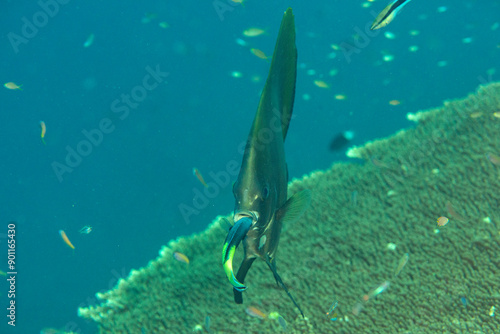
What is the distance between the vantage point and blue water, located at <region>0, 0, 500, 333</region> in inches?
722

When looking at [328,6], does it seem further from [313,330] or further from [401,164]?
[313,330]

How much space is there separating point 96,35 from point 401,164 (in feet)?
78.3

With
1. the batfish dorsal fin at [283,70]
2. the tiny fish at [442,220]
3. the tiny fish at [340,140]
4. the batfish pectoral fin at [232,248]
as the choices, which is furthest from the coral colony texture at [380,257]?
the batfish pectoral fin at [232,248]

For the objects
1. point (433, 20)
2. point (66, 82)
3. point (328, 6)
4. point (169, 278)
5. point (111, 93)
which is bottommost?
point (433, 20)

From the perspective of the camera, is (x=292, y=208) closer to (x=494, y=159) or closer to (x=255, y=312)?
(x=255, y=312)

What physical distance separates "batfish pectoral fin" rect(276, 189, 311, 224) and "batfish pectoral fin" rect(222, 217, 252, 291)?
1.30 ft

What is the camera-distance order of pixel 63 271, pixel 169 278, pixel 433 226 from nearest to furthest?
pixel 433 226
pixel 169 278
pixel 63 271

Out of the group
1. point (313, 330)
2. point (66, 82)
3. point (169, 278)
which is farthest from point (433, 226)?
point (66, 82)

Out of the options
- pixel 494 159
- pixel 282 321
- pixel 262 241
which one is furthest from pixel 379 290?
pixel 262 241

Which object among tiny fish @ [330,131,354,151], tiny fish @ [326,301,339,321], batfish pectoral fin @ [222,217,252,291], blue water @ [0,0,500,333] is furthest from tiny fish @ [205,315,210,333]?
blue water @ [0,0,500,333]

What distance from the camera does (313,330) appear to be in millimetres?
2725

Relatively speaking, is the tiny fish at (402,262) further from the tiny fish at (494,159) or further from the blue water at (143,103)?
the blue water at (143,103)

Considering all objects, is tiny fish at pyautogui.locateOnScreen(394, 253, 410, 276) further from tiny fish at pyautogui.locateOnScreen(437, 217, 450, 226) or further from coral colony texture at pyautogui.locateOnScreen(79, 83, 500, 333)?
tiny fish at pyautogui.locateOnScreen(437, 217, 450, 226)

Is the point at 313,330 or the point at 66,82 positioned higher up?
the point at 313,330
